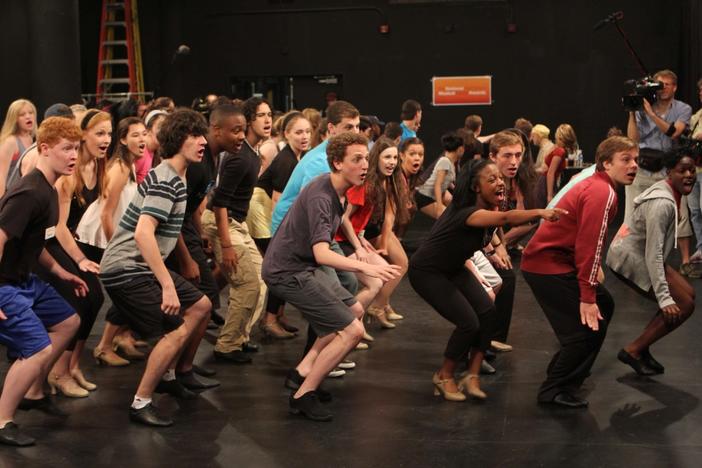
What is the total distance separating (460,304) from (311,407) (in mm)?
806

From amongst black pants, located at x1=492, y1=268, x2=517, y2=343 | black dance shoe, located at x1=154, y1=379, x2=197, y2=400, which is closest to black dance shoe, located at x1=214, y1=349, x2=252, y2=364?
black dance shoe, located at x1=154, y1=379, x2=197, y2=400

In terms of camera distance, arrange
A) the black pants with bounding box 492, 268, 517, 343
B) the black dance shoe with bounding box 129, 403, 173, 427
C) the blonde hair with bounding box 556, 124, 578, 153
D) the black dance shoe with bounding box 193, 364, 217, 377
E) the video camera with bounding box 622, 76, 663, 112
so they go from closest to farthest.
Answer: the black dance shoe with bounding box 129, 403, 173, 427 → the black dance shoe with bounding box 193, 364, 217, 377 → the black pants with bounding box 492, 268, 517, 343 → the video camera with bounding box 622, 76, 663, 112 → the blonde hair with bounding box 556, 124, 578, 153

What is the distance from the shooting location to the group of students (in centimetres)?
430

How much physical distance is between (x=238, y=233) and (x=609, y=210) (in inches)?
79.3

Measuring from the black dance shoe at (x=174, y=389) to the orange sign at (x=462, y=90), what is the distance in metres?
9.49

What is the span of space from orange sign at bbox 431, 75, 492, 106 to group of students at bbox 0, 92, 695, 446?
8149mm

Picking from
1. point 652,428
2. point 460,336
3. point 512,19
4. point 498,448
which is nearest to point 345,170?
point 460,336

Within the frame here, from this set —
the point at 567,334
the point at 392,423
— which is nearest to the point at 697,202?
the point at 567,334

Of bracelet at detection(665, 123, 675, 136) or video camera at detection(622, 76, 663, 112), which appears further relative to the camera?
bracelet at detection(665, 123, 675, 136)

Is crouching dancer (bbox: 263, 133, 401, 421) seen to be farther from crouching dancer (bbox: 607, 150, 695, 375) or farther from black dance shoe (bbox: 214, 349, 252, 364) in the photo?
crouching dancer (bbox: 607, 150, 695, 375)

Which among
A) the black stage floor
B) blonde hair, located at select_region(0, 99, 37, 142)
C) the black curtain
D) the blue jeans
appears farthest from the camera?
the black curtain

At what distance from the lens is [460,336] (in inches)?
190

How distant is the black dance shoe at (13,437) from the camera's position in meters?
4.23

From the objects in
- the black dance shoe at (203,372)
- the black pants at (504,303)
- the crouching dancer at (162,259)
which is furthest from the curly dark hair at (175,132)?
the black pants at (504,303)
